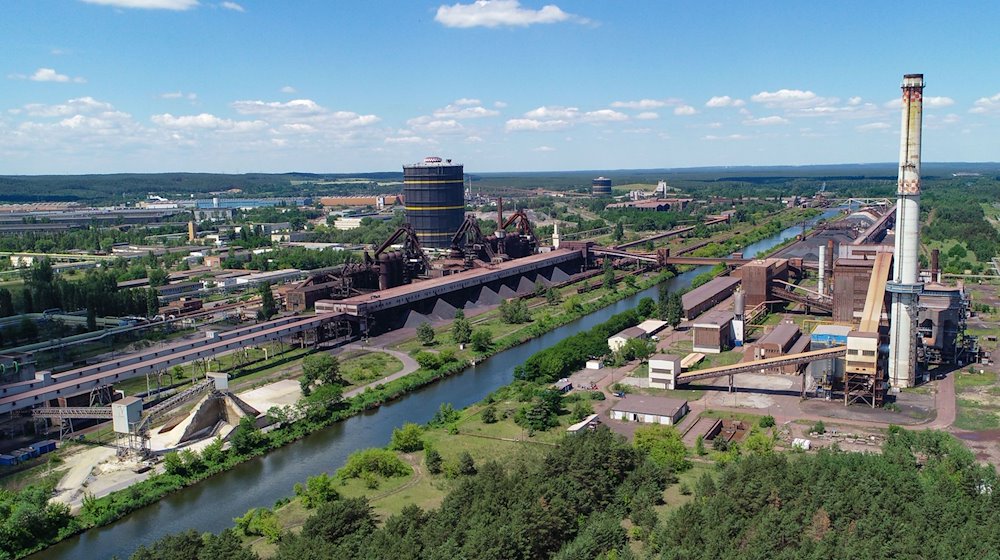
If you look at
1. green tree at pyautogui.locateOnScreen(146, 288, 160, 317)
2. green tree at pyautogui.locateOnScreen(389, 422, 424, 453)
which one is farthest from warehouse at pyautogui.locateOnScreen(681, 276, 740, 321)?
green tree at pyautogui.locateOnScreen(146, 288, 160, 317)

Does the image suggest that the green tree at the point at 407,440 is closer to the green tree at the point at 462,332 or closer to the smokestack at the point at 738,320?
the green tree at the point at 462,332

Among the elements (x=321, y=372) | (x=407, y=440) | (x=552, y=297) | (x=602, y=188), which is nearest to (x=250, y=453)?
(x=407, y=440)

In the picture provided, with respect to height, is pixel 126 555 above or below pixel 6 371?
below

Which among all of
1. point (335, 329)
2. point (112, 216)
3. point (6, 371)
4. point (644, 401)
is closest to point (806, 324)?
point (644, 401)

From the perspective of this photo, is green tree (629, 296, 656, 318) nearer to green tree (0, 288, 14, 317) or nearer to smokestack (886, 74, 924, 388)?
smokestack (886, 74, 924, 388)

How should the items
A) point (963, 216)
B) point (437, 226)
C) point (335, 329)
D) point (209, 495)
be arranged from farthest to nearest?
point (963, 216)
point (437, 226)
point (335, 329)
point (209, 495)

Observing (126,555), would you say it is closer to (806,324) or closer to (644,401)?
(644,401)

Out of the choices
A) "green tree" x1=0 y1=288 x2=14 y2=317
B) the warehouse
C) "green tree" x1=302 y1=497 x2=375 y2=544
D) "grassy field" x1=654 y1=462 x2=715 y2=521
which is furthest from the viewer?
"green tree" x1=0 y1=288 x2=14 y2=317

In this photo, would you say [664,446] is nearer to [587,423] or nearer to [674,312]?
[587,423]
